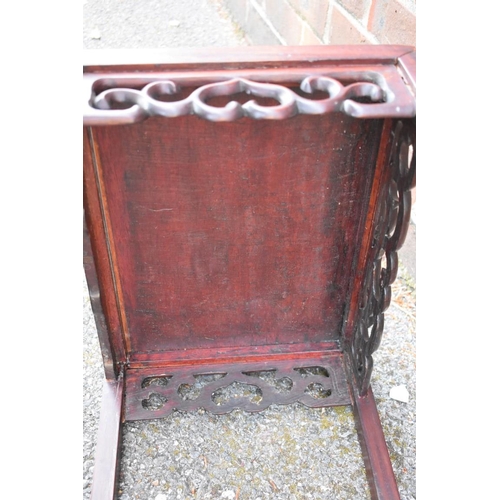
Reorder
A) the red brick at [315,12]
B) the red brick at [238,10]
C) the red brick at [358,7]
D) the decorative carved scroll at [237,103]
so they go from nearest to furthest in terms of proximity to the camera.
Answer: the decorative carved scroll at [237,103], the red brick at [358,7], the red brick at [315,12], the red brick at [238,10]

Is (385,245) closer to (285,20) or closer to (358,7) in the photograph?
(358,7)

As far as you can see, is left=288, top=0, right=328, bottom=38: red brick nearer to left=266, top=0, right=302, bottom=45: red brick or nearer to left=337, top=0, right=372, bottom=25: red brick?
left=266, top=0, right=302, bottom=45: red brick

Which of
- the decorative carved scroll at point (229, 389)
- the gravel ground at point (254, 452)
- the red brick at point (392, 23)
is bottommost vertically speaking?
the gravel ground at point (254, 452)

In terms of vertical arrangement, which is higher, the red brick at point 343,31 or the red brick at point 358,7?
the red brick at point 358,7

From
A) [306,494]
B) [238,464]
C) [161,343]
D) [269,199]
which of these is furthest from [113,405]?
[269,199]

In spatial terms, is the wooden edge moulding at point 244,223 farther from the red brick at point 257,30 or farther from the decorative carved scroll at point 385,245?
the red brick at point 257,30

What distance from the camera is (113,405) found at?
1271 millimetres

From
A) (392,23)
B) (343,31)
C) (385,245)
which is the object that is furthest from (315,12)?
(385,245)

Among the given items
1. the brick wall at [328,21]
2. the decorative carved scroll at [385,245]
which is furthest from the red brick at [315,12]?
the decorative carved scroll at [385,245]

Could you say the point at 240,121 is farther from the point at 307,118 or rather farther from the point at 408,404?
the point at 408,404

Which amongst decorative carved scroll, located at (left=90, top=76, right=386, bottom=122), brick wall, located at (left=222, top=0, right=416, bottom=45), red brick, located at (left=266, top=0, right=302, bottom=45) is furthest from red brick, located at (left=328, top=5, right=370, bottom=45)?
decorative carved scroll, located at (left=90, top=76, right=386, bottom=122)

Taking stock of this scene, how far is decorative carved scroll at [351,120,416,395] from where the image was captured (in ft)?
3.06

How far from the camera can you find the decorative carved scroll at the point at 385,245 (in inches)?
36.7
